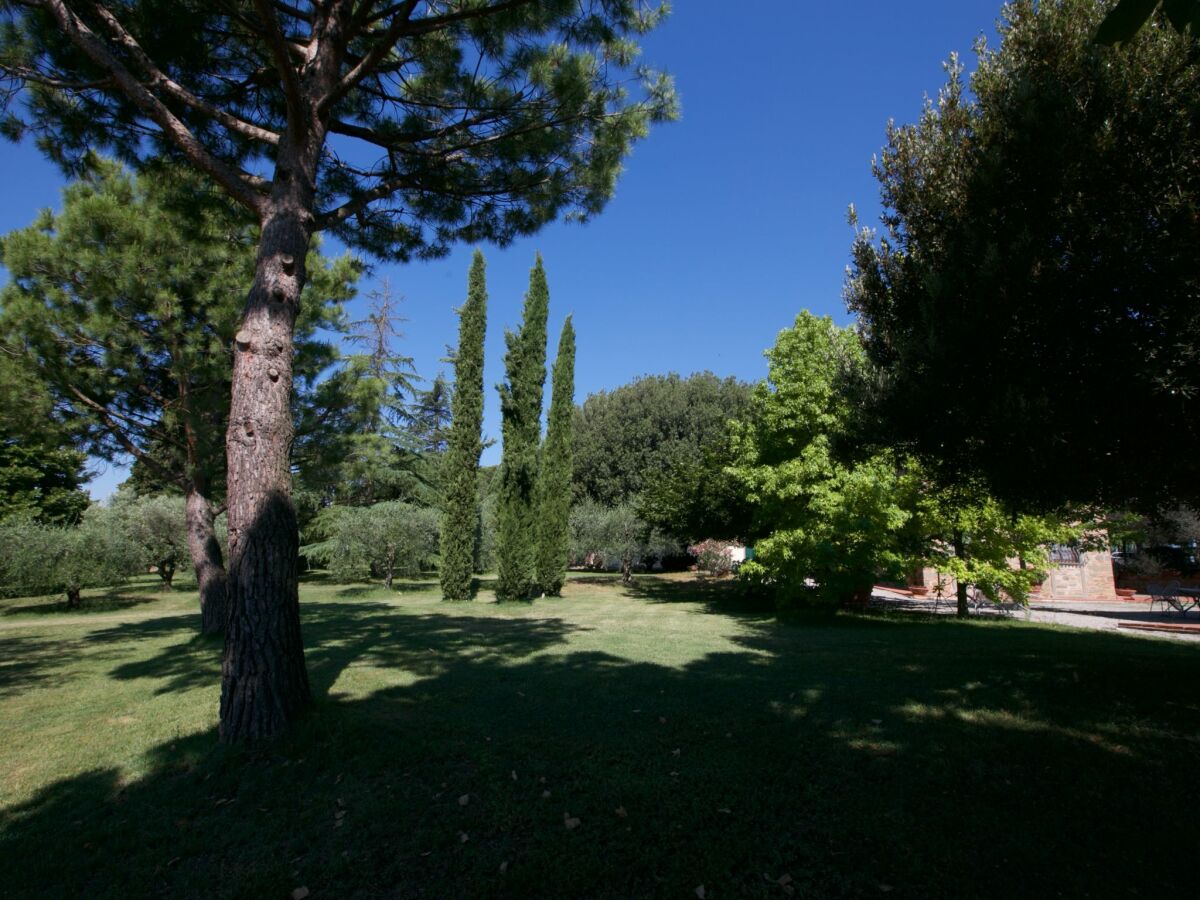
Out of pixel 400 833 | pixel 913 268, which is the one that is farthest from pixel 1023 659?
pixel 400 833

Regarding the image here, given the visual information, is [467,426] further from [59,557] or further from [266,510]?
[266,510]

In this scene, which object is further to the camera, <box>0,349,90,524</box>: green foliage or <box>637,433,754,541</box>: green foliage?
<box>637,433,754,541</box>: green foliage

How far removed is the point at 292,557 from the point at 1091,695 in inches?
278

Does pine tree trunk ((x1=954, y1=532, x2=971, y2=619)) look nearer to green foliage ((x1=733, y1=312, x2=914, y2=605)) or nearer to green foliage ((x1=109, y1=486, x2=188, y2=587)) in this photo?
green foliage ((x1=733, y1=312, x2=914, y2=605))

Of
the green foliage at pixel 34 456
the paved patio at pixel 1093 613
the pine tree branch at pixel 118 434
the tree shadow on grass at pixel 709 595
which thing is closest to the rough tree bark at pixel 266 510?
the pine tree branch at pixel 118 434

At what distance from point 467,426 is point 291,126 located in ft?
42.3

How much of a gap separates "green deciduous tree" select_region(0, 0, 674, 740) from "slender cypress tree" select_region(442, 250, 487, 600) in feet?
34.3

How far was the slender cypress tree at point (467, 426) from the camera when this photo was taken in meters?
17.5

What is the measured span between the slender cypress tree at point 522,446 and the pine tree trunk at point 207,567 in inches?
308

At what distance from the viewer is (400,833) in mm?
3223

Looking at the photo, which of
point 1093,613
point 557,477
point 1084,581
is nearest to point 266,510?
point 557,477

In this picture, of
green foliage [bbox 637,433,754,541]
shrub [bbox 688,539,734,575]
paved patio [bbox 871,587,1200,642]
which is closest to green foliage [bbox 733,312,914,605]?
green foliage [bbox 637,433,754,541]

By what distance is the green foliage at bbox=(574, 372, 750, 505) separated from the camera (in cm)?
3734

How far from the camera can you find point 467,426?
1775cm
